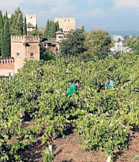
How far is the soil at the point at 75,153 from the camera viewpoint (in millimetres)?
7332

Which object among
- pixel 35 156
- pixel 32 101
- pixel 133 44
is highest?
pixel 133 44

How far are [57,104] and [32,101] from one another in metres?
1.79

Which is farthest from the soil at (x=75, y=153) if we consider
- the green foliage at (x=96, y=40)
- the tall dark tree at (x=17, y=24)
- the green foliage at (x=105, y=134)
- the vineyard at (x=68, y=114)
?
the tall dark tree at (x=17, y=24)

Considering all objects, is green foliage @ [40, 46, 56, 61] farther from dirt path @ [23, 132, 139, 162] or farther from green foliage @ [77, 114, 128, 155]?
green foliage @ [77, 114, 128, 155]

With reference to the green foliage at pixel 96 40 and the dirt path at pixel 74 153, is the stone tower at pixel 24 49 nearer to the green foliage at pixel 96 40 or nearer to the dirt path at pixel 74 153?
the green foliage at pixel 96 40

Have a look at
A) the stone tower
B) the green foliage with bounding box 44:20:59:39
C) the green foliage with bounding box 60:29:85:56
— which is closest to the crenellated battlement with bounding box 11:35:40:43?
the stone tower

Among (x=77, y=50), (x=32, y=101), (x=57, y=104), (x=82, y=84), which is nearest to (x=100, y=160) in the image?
(x=57, y=104)

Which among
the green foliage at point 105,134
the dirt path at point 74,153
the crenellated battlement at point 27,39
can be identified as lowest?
the dirt path at point 74,153

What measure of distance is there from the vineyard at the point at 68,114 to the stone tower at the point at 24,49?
12594 millimetres

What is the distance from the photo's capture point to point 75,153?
7.72 meters

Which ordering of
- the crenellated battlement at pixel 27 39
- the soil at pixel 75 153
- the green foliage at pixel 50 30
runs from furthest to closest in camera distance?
the green foliage at pixel 50 30 < the crenellated battlement at pixel 27 39 < the soil at pixel 75 153

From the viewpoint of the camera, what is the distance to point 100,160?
7.29 meters

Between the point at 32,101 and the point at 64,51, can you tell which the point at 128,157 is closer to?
the point at 32,101

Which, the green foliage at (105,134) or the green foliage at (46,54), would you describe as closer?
the green foliage at (105,134)
